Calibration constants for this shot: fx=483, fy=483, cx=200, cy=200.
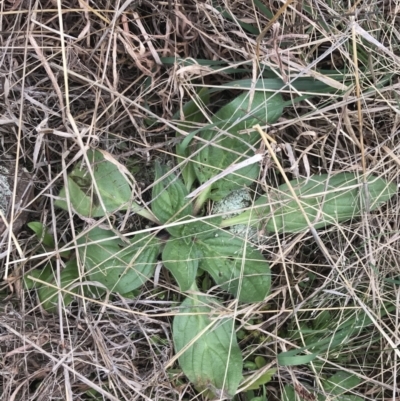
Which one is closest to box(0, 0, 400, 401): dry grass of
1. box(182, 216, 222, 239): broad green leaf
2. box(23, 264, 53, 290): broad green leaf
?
box(23, 264, 53, 290): broad green leaf

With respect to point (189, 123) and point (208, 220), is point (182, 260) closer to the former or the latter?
point (208, 220)

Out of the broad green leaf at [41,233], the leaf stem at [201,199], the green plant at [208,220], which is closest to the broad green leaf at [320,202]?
the green plant at [208,220]

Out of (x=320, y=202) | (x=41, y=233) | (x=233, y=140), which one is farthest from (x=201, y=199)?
(x=41, y=233)

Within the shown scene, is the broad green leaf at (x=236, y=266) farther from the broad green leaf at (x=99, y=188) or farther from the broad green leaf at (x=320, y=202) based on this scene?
the broad green leaf at (x=99, y=188)

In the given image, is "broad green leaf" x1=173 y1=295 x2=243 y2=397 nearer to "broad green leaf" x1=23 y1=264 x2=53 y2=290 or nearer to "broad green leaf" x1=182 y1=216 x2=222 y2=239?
"broad green leaf" x1=182 y1=216 x2=222 y2=239

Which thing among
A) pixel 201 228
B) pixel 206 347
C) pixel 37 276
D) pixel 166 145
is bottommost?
pixel 206 347

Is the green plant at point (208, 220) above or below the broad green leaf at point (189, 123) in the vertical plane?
below
